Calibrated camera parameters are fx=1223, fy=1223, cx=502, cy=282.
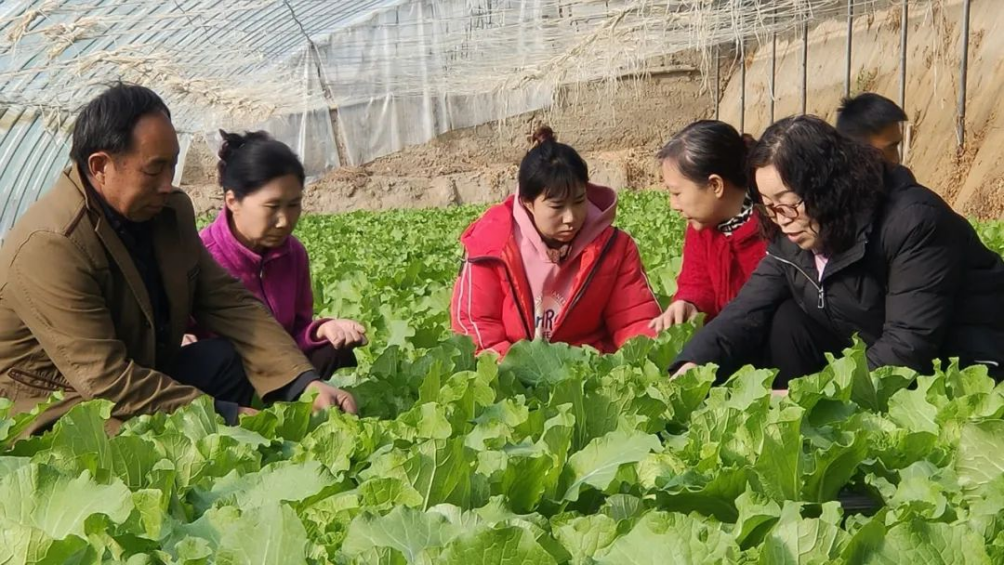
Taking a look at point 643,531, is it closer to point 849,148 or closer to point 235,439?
point 235,439

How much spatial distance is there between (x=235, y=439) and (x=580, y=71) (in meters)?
16.8

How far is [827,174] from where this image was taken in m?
3.74

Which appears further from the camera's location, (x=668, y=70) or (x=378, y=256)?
(x=668, y=70)

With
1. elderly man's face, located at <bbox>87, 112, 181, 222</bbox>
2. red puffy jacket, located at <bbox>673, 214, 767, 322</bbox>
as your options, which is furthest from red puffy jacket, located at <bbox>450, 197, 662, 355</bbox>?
elderly man's face, located at <bbox>87, 112, 181, 222</bbox>

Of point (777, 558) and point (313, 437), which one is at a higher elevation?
point (777, 558)

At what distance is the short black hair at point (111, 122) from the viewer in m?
3.53

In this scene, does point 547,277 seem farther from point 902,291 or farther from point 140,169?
point 140,169

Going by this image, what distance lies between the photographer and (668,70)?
2856 centimetres

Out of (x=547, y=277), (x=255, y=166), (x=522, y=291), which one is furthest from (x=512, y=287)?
(x=255, y=166)

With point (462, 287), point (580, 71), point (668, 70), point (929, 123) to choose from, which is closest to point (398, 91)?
point (668, 70)

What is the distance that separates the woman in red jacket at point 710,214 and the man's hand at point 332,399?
161 centimetres

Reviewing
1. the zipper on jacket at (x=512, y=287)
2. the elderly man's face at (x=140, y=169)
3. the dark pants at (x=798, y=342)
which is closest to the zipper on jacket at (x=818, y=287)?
the dark pants at (x=798, y=342)

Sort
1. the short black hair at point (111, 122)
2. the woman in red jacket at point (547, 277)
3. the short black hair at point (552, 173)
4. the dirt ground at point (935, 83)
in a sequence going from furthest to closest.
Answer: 1. the dirt ground at point (935, 83)
2. the woman in red jacket at point (547, 277)
3. the short black hair at point (552, 173)
4. the short black hair at point (111, 122)

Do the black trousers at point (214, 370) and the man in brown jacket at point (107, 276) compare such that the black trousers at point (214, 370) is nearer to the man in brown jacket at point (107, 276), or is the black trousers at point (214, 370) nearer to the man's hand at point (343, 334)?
the man in brown jacket at point (107, 276)
